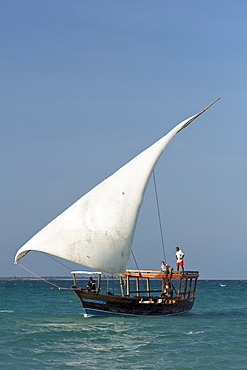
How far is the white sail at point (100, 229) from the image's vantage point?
28141 mm

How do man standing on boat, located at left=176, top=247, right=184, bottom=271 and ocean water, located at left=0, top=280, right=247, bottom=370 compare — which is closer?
ocean water, located at left=0, top=280, right=247, bottom=370

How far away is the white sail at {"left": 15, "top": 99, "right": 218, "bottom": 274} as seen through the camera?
92.3ft

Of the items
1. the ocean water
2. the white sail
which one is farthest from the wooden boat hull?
the white sail

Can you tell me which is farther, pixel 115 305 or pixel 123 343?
pixel 115 305

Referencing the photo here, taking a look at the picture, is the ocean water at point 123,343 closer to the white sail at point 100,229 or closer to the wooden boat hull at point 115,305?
the wooden boat hull at point 115,305

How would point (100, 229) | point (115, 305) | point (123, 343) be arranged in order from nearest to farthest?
point (123, 343) → point (100, 229) → point (115, 305)

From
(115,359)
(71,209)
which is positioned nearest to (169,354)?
(115,359)

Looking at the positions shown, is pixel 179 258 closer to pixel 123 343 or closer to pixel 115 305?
pixel 115 305

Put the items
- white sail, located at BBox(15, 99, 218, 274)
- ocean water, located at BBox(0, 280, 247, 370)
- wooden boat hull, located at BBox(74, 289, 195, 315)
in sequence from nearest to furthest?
1. ocean water, located at BBox(0, 280, 247, 370)
2. white sail, located at BBox(15, 99, 218, 274)
3. wooden boat hull, located at BBox(74, 289, 195, 315)

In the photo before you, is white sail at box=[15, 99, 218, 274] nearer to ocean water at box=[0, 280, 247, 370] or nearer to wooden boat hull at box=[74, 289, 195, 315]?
wooden boat hull at box=[74, 289, 195, 315]

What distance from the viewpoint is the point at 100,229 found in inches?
1115

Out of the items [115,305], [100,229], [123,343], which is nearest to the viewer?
[123,343]

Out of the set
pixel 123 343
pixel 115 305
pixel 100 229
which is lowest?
pixel 123 343

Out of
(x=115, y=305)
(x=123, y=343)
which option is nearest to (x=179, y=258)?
(x=115, y=305)
